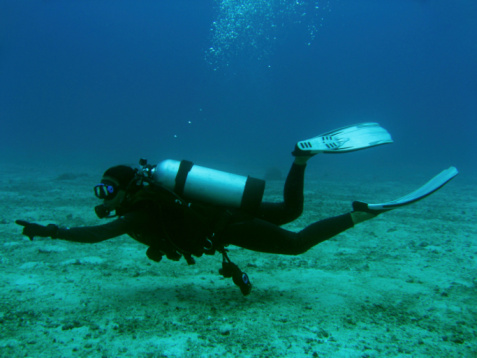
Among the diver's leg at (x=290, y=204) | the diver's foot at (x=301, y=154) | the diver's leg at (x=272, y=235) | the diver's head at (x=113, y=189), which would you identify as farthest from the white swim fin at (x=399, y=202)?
the diver's head at (x=113, y=189)

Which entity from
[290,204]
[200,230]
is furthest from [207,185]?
A: [290,204]

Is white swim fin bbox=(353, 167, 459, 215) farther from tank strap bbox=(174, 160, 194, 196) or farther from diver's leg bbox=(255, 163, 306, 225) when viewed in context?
tank strap bbox=(174, 160, 194, 196)

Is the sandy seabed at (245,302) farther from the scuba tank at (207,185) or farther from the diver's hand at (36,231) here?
the scuba tank at (207,185)

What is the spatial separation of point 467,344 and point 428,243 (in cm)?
344

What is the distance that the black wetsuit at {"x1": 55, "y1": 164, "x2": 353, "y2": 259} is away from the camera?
105 inches

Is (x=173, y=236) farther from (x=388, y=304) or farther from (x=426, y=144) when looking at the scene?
(x=426, y=144)

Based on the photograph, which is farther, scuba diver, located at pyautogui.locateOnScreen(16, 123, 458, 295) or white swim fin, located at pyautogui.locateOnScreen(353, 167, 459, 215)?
white swim fin, located at pyautogui.locateOnScreen(353, 167, 459, 215)

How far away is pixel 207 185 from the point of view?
333 centimetres

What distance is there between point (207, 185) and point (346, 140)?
2048 mm

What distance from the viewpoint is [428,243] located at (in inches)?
210

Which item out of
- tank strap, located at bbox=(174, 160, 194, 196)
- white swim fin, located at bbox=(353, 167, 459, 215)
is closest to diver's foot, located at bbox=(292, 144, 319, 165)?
white swim fin, located at bbox=(353, 167, 459, 215)

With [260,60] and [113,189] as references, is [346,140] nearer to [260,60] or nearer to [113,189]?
[113,189]

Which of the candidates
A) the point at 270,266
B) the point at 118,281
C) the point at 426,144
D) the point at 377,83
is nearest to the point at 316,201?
the point at 270,266

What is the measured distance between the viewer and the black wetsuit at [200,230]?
267 cm
